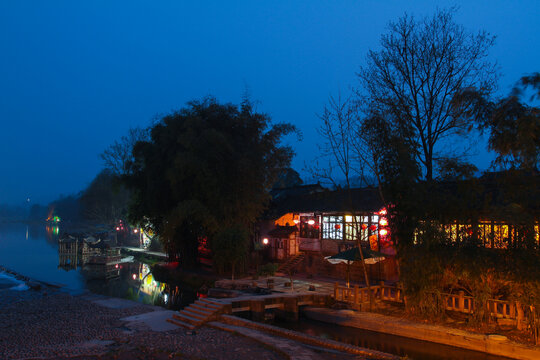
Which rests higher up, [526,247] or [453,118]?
[453,118]

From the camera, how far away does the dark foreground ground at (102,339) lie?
10.2 metres

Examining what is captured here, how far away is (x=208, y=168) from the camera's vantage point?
2384 centimetres

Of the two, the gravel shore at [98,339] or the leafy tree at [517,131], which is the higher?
the leafy tree at [517,131]

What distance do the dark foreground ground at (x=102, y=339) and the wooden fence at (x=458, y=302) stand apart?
5.50 m

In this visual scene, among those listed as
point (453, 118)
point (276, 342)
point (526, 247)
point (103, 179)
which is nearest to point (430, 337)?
point (526, 247)

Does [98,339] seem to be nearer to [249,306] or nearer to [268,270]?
[249,306]

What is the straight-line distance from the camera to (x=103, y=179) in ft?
195

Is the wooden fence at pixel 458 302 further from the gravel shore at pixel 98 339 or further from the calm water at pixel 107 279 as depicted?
the calm water at pixel 107 279

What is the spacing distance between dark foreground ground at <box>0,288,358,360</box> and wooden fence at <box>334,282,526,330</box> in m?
5.50

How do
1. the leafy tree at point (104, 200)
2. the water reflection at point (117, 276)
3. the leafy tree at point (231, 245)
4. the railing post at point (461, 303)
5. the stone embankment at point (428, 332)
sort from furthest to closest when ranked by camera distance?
1. the leafy tree at point (104, 200)
2. the leafy tree at point (231, 245)
3. the water reflection at point (117, 276)
4. the railing post at point (461, 303)
5. the stone embankment at point (428, 332)

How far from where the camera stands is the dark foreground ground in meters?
10.2

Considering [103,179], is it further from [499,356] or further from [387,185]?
[499,356]

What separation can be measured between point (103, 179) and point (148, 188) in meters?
37.2

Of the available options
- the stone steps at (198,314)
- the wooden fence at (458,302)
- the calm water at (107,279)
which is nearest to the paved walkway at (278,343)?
the stone steps at (198,314)
